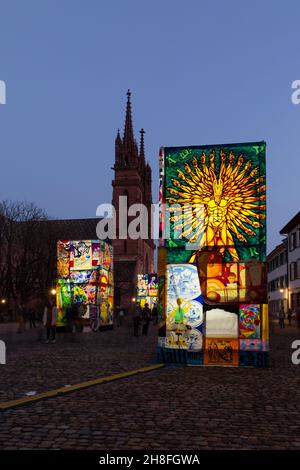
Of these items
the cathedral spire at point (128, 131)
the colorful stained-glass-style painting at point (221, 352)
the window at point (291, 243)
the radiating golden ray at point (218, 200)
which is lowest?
the colorful stained-glass-style painting at point (221, 352)

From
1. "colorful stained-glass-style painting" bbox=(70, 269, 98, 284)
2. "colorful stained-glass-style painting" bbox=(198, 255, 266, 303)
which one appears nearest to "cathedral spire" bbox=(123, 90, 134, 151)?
"colorful stained-glass-style painting" bbox=(70, 269, 98, 284)

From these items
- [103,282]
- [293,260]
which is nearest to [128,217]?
[293,260]

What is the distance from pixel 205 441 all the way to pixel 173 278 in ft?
29.5

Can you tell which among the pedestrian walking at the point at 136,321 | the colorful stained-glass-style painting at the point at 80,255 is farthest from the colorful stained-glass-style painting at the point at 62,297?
the pedestrian walking at the point at 136,321

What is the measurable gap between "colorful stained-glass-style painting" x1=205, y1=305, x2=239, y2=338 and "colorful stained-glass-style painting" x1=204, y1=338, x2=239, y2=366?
15 centimetres

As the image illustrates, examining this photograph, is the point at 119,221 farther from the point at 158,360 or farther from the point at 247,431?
the point at 247,431

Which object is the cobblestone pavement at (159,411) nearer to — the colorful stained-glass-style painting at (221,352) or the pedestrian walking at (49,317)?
the colorful stained-glass-style painting at (221,352)

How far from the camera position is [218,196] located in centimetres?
1503

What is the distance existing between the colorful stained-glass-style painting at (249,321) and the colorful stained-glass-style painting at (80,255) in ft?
72.3

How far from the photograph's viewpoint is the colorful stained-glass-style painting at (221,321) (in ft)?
47.8

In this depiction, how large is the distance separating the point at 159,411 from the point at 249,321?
23.4 ft

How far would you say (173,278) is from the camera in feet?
49.0
